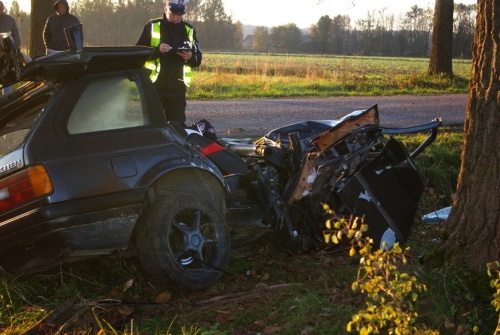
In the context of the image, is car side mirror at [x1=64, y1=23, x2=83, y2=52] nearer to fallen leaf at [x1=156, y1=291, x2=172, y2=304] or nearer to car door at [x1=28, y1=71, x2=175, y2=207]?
car door at [x1=28, y1=71, x2=175, y2=207]

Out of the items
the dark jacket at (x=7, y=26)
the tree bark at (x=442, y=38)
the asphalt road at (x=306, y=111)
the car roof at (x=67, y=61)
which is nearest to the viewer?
the car roof at (x=67, y=61)

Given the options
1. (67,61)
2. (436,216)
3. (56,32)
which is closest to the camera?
(67,61)

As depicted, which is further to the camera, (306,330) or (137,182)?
(137,182)

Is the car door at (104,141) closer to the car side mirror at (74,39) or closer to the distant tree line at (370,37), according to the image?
the car side mirror at (74,39)

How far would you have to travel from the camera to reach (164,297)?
14.4 ft

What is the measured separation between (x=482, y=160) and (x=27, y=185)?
9.30 ft

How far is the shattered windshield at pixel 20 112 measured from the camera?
429cm

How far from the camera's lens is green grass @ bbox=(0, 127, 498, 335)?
378cm

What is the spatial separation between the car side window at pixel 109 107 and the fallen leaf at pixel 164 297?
118 centimetres

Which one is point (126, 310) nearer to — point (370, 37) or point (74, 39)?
point (74, 39)

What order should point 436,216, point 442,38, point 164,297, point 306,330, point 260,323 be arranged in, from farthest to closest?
point 442,38, point 436,216, point 164,297, point 260,323, point 306,330

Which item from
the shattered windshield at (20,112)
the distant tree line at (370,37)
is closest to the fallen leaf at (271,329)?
the shattered windshield at (20,112)

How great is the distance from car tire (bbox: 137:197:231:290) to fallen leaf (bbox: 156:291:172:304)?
0.20 ft

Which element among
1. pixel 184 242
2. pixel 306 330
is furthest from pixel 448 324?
pixel 184 242
